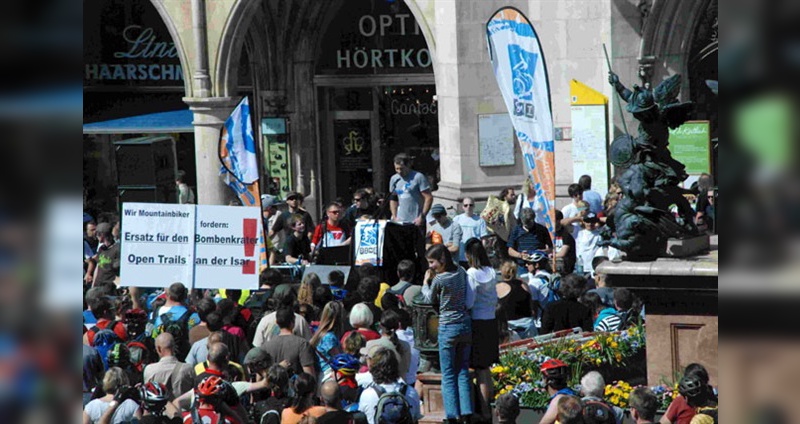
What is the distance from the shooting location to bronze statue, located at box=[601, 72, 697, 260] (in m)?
9.57

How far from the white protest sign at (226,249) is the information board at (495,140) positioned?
8.44 meters

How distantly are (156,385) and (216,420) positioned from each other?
19.4 inches

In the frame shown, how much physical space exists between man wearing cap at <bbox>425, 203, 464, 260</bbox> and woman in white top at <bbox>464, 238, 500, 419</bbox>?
22.6 feet

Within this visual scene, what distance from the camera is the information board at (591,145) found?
1966 centimetres

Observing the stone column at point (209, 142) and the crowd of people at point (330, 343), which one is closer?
the crowd of people at point (330, 343)

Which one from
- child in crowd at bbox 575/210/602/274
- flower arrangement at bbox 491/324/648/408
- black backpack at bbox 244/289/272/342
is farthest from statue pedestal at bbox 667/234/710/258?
child in crowd at bbox 575/210/602/274

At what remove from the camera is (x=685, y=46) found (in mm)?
20078

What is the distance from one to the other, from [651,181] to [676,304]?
0.89m

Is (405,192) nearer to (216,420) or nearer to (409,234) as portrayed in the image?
(409,234)

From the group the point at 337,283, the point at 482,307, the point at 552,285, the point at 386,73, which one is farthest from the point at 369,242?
the point at 386,73

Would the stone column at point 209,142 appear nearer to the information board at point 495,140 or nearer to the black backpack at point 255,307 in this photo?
the information board at point 495,140

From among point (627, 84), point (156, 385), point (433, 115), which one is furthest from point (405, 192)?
point (156, 385)

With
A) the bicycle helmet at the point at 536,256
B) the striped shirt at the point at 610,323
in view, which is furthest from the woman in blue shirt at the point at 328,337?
the bicycle helmet at the point at 536,256

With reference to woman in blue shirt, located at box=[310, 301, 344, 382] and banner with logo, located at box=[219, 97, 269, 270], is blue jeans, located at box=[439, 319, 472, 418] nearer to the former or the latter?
woman in blue shirt, located at box=[310, 301, 344, 382]
